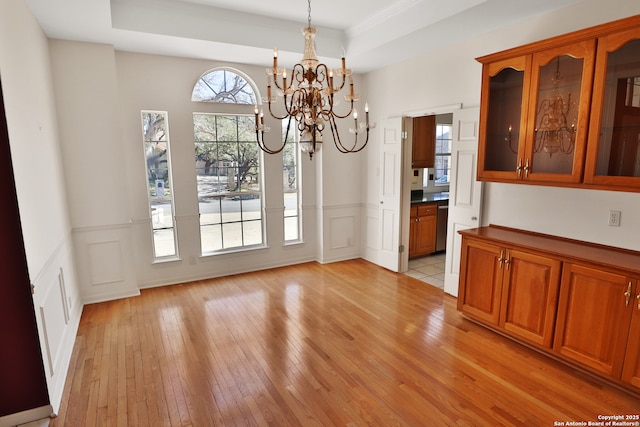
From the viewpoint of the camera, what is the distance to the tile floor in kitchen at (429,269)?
464 centimetres

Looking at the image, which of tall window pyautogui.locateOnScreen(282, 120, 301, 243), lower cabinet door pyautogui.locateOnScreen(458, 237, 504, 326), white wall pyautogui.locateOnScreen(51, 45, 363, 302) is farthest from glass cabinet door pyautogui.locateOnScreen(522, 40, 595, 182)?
tall window pyautogui.locateOnScreen(282, 120, 301, 243)

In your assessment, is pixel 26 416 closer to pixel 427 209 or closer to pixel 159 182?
pixel 159 182

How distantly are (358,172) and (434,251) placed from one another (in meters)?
1.77

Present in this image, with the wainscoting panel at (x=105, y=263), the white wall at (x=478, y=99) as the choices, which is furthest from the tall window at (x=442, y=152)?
the wainscoting panel at (x=105, y=263)

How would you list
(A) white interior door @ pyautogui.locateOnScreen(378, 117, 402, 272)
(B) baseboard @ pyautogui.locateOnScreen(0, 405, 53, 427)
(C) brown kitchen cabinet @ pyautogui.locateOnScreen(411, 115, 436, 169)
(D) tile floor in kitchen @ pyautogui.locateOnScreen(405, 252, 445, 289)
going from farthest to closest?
(C) brown kitchen cabinet @ pyautogui.locateOnScreen(411, 115, 436, 169), (A) white interior door @ pyautogui.locateOnScreen(378, 117, 402, 272), (D) tile floor in kitchen @ pyautogui.locateOnScreen(405, 252, 445, 289), (B) baseboard @ pyautogui.locateOnScreen(0, 405, 53, 427)

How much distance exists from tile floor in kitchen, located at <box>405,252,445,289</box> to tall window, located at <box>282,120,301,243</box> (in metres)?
1.77

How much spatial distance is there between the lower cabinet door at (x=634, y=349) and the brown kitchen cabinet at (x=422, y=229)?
3.11m

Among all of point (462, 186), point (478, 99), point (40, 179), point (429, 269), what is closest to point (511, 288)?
point (462, 186)

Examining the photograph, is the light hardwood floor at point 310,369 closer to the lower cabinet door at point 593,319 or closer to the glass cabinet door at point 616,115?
the lower cabinet door at point 593,319

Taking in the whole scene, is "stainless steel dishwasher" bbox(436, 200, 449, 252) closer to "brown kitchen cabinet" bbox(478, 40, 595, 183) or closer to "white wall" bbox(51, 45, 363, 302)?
"white wall" bbox(51, 45, 363, 302)

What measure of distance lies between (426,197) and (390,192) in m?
1.18

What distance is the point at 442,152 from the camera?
619 centimetres

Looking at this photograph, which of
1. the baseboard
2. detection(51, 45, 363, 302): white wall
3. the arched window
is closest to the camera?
the baseboard

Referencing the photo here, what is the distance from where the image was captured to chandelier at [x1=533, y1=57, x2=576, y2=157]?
2.73 m
